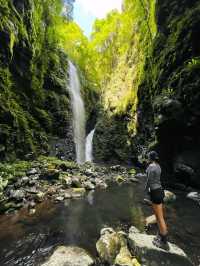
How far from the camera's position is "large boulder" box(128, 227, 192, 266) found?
4648 mm

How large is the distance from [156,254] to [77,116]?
81.6 feet

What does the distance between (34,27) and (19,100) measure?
893cm

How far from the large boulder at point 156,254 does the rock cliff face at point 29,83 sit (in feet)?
36.8

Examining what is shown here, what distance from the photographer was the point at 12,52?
1802 centimetres

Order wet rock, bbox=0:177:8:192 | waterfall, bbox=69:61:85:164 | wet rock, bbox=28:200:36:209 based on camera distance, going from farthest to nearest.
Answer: waterfall, bbox=69:61:85:164 → wet rock, bbox=0:177:8:192 → wet rock, bbox=28:200:36:209

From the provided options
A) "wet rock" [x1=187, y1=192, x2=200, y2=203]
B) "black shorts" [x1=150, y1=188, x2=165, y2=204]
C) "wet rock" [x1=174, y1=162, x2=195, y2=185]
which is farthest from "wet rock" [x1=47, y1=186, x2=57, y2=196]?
"wet rock" [x1=174, y1=162, x2=195, y2=185]

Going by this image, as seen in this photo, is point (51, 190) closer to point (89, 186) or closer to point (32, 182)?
point (32, 182)

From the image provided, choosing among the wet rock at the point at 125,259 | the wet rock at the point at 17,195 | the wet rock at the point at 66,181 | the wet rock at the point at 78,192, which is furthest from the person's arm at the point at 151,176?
the wet rock at the point at 66,181

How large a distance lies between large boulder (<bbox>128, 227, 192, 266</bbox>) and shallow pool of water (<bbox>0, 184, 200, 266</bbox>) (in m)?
0.49

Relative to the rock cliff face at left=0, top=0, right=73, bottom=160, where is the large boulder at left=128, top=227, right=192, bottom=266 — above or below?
below

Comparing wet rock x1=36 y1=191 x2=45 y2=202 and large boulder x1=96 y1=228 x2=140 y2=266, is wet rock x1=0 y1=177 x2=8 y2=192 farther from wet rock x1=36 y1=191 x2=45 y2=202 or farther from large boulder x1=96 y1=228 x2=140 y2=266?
large boulder x1=96 y1=228 x2=140 y2=266

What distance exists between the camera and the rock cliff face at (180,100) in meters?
11.6

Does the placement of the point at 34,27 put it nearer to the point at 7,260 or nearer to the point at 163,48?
the point at 163,48

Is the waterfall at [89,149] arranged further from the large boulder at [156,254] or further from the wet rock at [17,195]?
the large boulder at [156,254]
